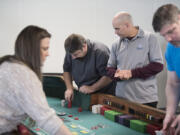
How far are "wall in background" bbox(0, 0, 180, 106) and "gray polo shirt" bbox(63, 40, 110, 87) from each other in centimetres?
204

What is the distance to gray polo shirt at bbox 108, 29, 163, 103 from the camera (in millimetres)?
2371

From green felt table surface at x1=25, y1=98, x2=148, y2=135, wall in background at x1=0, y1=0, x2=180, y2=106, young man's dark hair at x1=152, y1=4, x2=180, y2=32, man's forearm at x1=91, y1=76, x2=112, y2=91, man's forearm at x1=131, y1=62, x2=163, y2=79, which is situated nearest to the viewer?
young man's dark hair at x1=152, y1=4, x2=180, y2=32

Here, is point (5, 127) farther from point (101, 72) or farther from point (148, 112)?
point (101, 72)

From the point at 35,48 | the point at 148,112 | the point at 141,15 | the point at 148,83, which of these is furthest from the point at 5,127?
A: the point at 141,15

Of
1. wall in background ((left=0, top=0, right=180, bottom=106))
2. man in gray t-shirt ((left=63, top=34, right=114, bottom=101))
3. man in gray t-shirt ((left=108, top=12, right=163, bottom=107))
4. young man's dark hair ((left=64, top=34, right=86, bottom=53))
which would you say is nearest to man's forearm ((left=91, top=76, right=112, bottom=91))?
man in gray t-shirt ((left=63, top=34, right=114, bottom=101))

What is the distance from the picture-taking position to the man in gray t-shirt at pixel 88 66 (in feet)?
8.62

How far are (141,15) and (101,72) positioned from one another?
2.65 meters

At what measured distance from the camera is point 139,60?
7.82ft

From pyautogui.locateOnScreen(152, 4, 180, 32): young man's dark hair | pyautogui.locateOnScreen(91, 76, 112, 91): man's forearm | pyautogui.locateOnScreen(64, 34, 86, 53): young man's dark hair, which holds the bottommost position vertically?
pyautogui.locateOnScreen(91, 76, 112, 91): man's forearm

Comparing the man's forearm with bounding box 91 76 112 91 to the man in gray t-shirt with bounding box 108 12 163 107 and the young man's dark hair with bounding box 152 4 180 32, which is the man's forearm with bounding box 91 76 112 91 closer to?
the man in gray t-shirt with bounding box 108 12 163 107

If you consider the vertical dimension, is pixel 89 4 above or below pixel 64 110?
above

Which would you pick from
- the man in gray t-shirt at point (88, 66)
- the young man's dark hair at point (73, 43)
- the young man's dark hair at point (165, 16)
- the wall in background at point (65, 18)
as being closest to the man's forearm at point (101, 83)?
the man in gray t-shirt at point (88, 66)

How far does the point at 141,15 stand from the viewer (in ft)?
16.2

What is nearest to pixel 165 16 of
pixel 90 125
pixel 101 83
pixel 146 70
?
pixel 146 70
